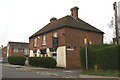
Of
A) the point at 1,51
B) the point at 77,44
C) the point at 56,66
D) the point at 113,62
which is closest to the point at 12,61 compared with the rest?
the point at 56,66

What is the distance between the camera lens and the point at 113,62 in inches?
479

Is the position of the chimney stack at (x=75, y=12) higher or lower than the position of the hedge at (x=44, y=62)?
higher

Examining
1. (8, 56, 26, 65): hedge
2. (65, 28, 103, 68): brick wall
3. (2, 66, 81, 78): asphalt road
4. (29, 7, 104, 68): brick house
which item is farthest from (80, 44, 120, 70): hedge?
(8, 56, 26, 65): hedge

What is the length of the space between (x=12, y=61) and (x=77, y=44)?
16800mm

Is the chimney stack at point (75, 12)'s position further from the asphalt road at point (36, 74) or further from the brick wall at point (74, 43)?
the asphalt road at point (36, 74)

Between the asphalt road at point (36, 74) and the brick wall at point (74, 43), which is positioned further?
the brick wall at point (74, 43)

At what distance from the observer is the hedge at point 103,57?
1205cm

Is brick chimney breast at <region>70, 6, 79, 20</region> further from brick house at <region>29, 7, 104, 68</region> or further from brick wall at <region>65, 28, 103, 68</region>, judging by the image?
brick wall at <region>65, 28, 103, 68</region>

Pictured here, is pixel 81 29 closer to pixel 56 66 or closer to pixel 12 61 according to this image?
pixel 56 66

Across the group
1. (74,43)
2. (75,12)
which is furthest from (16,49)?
(74,43)

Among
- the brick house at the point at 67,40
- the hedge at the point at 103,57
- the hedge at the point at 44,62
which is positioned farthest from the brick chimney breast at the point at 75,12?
the hedge at the point at 103,57

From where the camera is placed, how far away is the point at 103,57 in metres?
13.1

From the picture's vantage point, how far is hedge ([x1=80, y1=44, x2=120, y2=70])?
12055mm

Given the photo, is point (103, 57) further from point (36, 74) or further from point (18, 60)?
point (18, 60)
